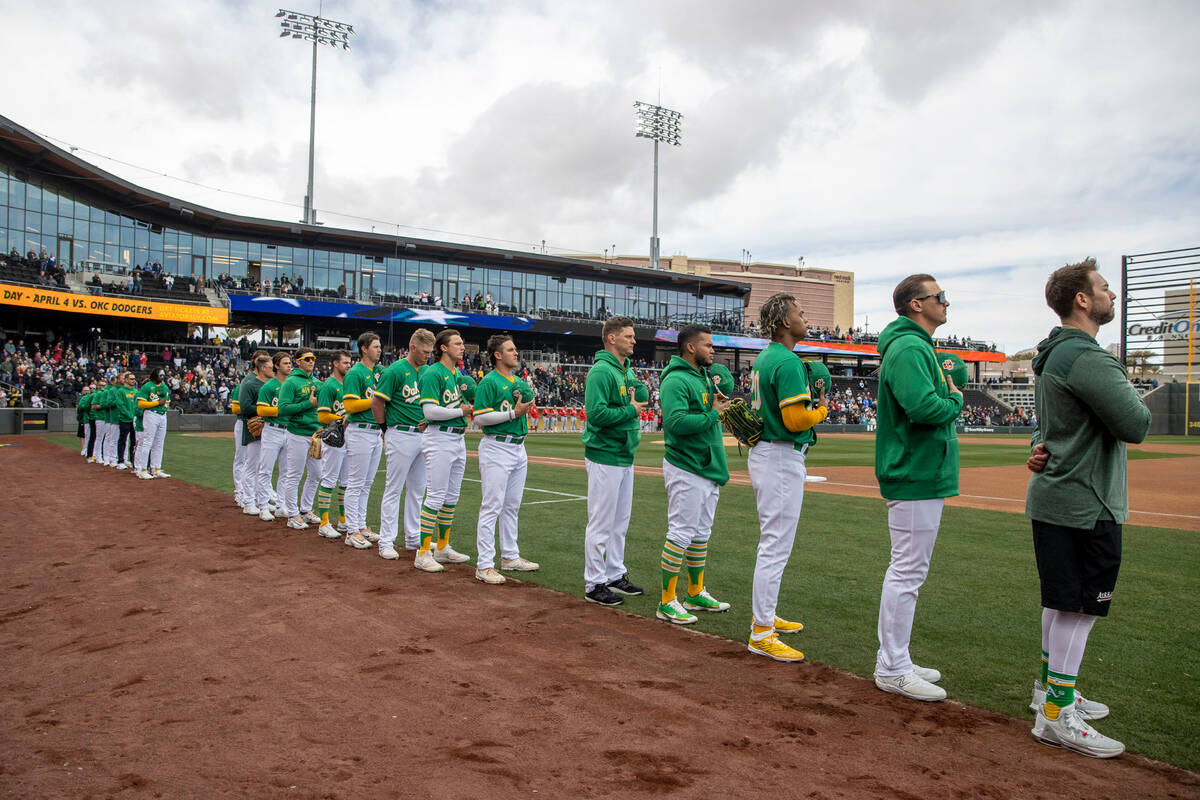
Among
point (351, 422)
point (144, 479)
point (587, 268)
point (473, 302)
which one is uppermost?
point (587, 268)

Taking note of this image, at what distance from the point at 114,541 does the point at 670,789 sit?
7.77 meters

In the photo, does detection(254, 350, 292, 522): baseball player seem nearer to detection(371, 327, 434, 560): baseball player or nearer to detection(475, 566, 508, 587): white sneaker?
detection(371, 327, 434, 560): baseball player

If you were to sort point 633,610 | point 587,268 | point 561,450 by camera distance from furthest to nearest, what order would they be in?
point 587,268 < point 561,450 < point 633,610

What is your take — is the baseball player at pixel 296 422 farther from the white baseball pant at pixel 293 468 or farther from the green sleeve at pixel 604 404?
→ the green sleeve at pixel 604 404

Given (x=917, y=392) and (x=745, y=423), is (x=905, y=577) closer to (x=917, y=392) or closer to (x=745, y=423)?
(x=917, y=392)

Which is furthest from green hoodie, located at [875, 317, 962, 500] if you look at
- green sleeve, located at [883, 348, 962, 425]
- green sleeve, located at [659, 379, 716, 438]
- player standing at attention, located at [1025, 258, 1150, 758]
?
green sleeve, located at [659, 379, 716, 438]

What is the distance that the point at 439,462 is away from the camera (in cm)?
696

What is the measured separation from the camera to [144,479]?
1430 cm

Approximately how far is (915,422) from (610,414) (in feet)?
7.84

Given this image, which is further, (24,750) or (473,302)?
(473,302)

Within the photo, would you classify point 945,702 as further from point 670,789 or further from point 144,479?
point 144,479

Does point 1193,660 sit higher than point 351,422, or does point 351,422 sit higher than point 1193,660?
point 351,422

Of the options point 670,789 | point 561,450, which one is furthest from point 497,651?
point 561,450

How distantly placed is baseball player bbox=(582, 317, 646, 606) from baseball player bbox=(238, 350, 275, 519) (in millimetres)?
6168
